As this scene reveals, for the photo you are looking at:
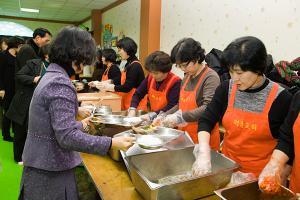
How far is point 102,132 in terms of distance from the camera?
1.82 metres

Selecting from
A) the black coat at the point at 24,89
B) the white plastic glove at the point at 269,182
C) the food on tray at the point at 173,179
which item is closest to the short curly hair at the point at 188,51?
the food on tray at the point at 173,179

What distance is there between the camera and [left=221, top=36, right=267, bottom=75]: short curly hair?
1236 millimetres

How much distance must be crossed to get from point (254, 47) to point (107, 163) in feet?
3.30

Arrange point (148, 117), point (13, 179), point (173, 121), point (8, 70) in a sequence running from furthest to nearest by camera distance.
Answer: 1. point (8, 70)
2. point (13, 179)
3. point (148, 117)
4. point (173, 121)

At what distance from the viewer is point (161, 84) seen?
2.43 m

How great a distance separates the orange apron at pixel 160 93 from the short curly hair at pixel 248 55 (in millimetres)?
1104

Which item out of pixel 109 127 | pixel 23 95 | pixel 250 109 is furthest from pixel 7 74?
pixel 250 109

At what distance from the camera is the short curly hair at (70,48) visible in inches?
48.4

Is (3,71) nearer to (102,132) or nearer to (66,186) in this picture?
(102,132)

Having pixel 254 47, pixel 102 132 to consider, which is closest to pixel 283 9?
pixel 254 47

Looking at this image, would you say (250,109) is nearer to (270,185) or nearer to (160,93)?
(270,185)

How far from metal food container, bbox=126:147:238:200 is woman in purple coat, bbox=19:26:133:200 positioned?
154 millimetres

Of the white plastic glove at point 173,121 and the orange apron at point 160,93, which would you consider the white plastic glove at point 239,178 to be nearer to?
the white plastic glove at point 173,121

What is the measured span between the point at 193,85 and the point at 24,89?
89.3 inches
